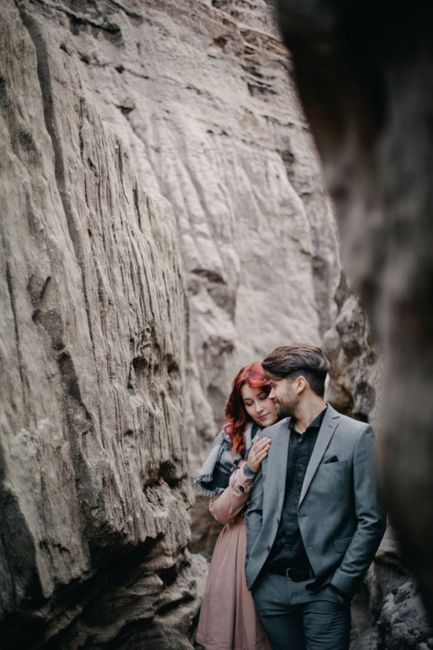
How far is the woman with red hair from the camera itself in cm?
369

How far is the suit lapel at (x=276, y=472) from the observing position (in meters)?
3.50

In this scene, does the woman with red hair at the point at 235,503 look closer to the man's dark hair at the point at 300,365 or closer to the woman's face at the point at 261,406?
the woman's face at the point at 261,406

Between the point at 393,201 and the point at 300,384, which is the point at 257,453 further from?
the point at 393,201

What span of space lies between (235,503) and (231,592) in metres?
0.49

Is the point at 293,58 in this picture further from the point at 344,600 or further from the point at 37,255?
the point at 344,600

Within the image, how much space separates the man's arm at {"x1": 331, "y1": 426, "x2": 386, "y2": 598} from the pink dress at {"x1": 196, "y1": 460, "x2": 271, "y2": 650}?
0.66 meters

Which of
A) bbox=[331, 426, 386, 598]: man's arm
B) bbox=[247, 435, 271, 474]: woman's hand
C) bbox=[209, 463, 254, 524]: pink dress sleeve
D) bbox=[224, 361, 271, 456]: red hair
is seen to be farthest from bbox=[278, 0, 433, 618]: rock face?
bbox=[224, 361, 271, 456]: red hair

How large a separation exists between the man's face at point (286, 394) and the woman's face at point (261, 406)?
0.46m

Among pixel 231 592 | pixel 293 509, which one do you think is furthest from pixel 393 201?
pixel 231 592

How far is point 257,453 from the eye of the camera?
3.69 m

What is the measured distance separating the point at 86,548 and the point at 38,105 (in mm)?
2571

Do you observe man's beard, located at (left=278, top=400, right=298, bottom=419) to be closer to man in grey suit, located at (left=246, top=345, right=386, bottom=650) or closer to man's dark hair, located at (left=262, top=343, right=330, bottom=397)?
man in grey suit, located at (left=246, top=345, right=386, bottom=650)

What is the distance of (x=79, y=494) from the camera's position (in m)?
3.71

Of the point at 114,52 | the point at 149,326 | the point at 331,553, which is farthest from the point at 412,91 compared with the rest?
the point at 114,52
